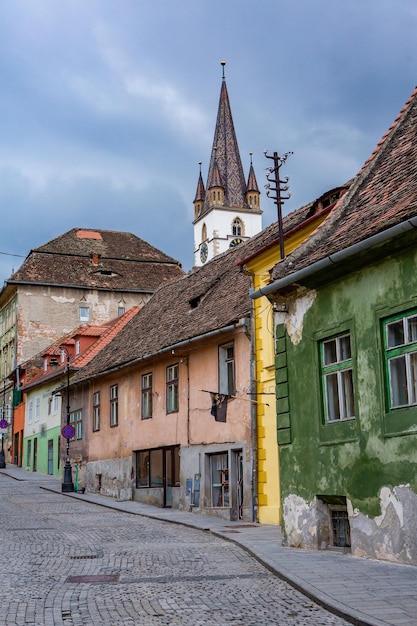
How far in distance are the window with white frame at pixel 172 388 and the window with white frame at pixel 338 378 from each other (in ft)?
37.1

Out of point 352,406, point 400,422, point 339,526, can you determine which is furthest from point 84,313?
point 400,422

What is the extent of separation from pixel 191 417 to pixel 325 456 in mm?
10256

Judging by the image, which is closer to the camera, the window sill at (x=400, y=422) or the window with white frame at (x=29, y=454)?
the window sill at (x=400, y=422)

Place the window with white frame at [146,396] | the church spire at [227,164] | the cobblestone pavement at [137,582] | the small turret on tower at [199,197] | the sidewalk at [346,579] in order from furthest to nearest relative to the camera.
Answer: the small turret on tower at [199,197], the church spire at [227,164], the window with white frame at [146,396], the cobblestone pavement at [137,582], the sidewalk at [346,579]

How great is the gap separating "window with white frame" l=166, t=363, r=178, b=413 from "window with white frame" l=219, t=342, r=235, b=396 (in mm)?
3047

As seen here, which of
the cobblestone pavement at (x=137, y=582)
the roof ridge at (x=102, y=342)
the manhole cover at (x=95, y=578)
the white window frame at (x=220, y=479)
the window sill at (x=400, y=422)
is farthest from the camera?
the roof ridge at (x=102, y=342)

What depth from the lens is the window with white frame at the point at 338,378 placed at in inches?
524

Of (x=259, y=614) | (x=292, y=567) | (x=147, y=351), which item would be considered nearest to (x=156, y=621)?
(x=259, y=614)

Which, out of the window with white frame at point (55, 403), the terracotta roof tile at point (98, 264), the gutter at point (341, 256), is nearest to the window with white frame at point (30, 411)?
the window with white frame at point (55, 403)

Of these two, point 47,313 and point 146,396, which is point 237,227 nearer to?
point 47,313

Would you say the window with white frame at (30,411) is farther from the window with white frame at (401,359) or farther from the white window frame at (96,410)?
the window with white frame at (401,359)

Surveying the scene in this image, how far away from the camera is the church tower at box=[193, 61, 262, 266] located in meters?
119

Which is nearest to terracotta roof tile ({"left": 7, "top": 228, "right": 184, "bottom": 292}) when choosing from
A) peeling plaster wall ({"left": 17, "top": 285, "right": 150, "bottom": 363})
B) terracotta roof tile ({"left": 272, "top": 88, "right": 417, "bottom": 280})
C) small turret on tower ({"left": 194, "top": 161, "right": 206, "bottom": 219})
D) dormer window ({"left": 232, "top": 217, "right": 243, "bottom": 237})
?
peeling plaster wall ({"left": 17, "top": 285, "right": 150, "bottom": 363})

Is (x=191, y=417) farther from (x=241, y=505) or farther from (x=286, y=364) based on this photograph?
(x=286, y=364)
